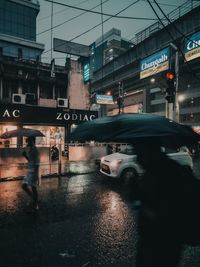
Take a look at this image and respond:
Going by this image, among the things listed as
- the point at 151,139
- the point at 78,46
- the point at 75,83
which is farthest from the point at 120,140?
the point at 78,46

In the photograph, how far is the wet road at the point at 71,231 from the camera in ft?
13.8

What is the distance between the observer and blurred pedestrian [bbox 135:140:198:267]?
100 inches

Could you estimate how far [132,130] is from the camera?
2.96 meters

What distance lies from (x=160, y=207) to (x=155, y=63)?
2249cm

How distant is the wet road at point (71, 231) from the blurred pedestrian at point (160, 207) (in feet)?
1.29

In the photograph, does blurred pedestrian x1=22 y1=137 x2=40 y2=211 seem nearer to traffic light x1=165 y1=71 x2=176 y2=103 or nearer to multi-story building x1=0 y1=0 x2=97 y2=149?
traffic light x1=165 y1=71 x2=176 y2=103

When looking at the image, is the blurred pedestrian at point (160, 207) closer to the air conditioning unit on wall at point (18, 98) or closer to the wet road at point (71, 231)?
the wet road at point (71, 231)

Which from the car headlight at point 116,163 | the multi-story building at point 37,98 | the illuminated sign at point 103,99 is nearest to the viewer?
the car headlight at point 116,163

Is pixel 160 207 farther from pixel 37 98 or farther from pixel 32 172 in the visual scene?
pixel 37 98

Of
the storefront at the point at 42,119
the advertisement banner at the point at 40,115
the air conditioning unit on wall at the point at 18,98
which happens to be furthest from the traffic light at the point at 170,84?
the air conditioning unit on wall at the point at 18,98

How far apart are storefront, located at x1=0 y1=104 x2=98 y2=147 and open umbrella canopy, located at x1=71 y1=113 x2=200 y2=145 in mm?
16781

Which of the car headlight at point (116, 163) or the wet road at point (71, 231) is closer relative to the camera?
the wet road at point (71, 231)

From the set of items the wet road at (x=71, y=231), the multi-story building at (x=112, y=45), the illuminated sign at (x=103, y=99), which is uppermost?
the multi-story building at (x=112, y=45)

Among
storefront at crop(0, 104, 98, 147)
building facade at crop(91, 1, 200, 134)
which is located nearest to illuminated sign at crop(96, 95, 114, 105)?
building facade at crop(91, 1, 200, 134)
